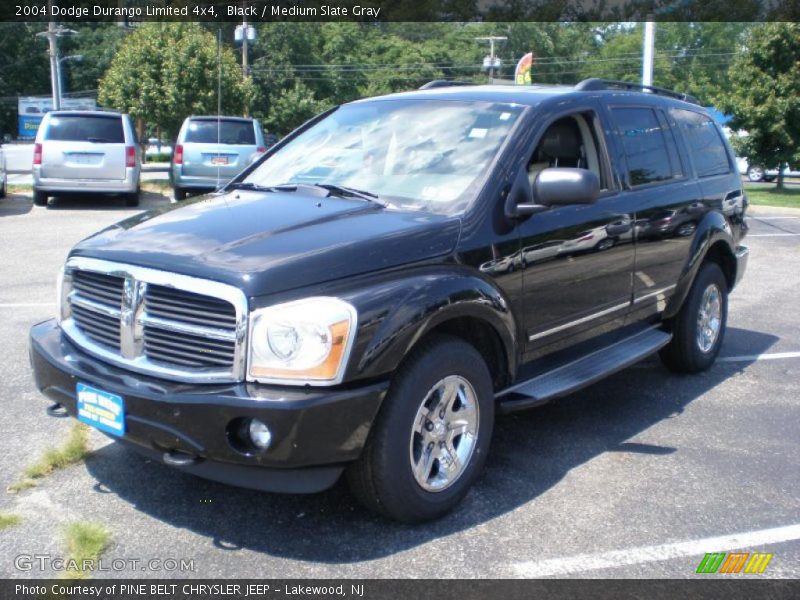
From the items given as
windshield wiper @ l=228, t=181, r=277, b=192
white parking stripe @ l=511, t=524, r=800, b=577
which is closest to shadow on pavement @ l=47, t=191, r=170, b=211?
windshield wiper @ l=228, t=181, r=277, b=192

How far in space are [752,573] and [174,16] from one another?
107 ft

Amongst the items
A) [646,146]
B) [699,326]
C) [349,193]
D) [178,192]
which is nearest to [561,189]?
[349,193]

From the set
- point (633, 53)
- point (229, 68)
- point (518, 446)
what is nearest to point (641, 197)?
point (518, 446)

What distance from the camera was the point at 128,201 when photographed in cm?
1628

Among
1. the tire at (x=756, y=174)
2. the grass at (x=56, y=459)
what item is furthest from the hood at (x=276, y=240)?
the tire at (x=756, y=174)

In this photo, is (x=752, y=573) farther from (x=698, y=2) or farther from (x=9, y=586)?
(x=698, y=2)

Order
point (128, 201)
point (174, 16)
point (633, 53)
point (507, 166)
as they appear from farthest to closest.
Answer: point (633, 53) < point (174, 16) < point (128, 201) < point (507, 166)

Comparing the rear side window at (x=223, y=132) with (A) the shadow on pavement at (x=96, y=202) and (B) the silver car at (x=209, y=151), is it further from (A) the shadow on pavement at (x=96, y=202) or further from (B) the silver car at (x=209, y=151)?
(A) the shadow on pavement at (x=96, y=202)

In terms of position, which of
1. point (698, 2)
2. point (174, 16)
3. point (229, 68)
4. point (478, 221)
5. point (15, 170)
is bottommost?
point (15, 170)

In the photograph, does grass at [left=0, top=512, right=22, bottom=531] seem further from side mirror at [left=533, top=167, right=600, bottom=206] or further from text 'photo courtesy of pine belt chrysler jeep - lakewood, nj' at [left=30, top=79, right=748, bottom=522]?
side mirror at [left=533, top=167, right=600, bottom=206]

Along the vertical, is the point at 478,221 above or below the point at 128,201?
above

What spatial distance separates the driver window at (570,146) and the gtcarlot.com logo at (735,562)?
6.87ft

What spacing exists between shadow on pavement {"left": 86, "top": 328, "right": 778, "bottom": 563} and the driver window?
57.1 inches

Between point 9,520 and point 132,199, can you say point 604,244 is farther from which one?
point 132,199
